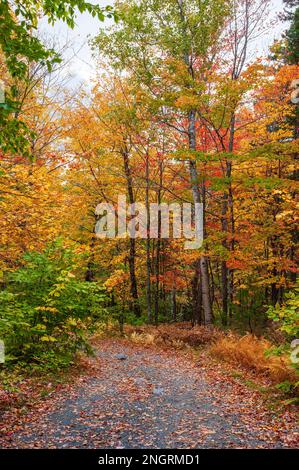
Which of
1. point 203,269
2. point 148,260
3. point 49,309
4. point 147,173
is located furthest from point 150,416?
point 147,173

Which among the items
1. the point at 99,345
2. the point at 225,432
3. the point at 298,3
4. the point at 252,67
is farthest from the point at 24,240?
the point at 298,3

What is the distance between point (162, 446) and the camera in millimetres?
5344

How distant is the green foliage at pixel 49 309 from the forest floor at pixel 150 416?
98 cm

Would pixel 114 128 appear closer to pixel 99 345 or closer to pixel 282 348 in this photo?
pixel 99 345

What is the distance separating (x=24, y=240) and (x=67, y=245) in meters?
1.46

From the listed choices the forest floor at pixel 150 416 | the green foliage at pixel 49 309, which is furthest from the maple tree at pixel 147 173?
the forest floor at pixel 150 416

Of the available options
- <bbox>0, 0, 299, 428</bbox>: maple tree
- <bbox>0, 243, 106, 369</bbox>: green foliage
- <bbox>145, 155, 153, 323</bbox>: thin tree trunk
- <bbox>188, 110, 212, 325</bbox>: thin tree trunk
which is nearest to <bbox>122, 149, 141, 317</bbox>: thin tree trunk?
<bbox>0, 0, 299, 428</bbox>: maple tree

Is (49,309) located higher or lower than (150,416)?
higher

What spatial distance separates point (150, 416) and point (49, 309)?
10.8ft

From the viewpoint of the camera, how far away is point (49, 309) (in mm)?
8391

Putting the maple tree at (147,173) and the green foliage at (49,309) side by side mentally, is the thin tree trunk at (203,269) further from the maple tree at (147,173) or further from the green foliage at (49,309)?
the green foliage at (49,309)

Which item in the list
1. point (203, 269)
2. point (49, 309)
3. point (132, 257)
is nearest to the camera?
point (49, 309)

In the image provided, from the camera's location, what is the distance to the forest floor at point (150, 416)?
216 inches

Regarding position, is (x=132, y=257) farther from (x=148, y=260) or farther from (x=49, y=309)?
(x=49, y=309)
